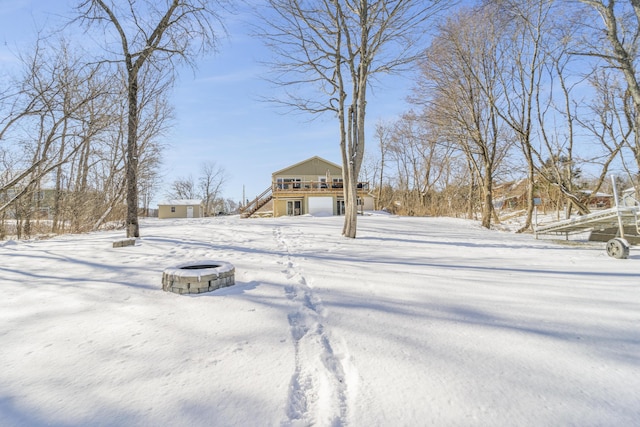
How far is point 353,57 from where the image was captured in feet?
27.7

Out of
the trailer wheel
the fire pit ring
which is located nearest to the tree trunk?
the fire pit ring

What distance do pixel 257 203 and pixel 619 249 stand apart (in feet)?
76.8

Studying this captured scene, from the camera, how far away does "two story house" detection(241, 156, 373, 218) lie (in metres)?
23.9

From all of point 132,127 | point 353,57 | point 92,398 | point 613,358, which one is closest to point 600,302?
point 613,358

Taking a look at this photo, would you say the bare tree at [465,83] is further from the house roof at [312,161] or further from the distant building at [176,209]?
the distant building at [176,209]

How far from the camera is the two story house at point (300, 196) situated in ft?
78.5

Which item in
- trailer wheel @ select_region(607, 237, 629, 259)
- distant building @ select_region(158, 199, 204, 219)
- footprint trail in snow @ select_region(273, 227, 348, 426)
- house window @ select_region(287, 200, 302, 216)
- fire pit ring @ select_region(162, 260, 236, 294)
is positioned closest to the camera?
footprint trail in snow @ select_region(273, 227, 348, 426)

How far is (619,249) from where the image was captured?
16.9 ft

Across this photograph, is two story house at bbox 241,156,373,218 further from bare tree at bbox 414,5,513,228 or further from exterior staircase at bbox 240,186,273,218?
bare tree at bbox 414,5,513,228

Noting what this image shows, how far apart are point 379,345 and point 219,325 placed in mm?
1369

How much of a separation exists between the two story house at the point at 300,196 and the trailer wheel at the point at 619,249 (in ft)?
57.2

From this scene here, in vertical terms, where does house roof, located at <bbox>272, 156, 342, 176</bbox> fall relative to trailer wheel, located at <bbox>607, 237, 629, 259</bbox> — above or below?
above

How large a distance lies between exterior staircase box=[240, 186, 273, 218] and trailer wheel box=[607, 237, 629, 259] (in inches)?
858

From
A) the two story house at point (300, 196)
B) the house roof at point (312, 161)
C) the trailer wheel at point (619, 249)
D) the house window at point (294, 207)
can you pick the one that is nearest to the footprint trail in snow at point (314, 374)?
the trailer wheel at point (619, 249)
